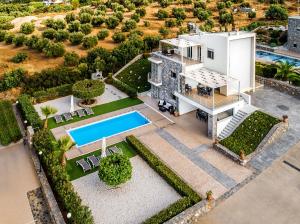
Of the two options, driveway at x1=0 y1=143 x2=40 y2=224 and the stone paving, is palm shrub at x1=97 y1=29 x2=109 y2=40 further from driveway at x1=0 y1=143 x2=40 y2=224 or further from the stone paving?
the stone paving

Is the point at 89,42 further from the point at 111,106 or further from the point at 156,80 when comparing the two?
the point at 156,80

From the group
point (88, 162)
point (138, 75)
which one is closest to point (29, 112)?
point (88, 162)

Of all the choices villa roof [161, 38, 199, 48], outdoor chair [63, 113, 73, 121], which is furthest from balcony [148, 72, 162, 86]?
outdoor chair [63, 113, 73, 121]

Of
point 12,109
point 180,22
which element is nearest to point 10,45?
point 12,109

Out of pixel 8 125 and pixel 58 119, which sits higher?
pixel 58 119

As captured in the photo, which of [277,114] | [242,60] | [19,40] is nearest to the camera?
[277,114]

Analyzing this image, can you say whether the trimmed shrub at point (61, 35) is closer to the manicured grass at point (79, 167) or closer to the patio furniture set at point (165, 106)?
the patio furniture set at point (165, 106)

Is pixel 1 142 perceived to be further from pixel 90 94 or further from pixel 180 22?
pixel 180 22
